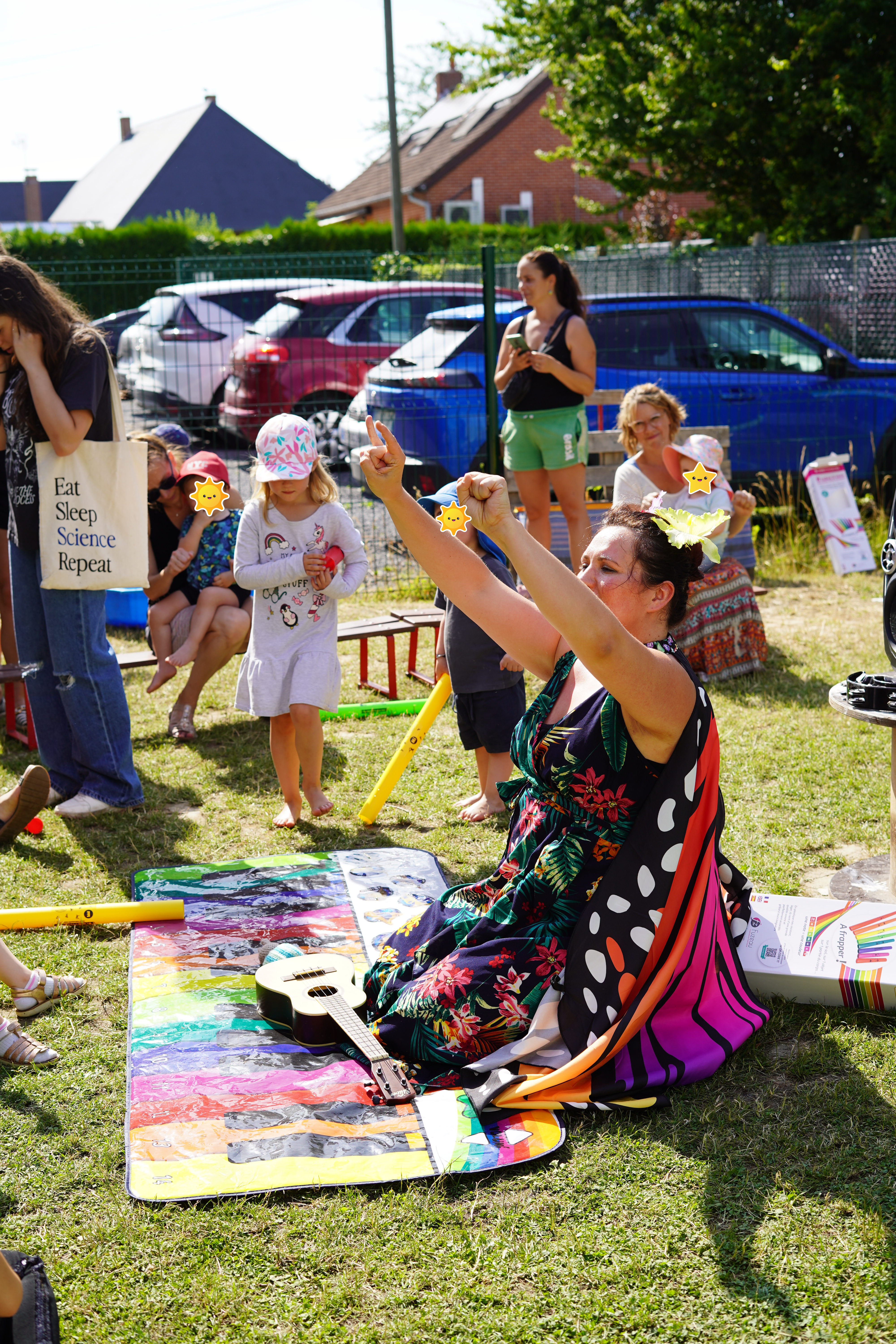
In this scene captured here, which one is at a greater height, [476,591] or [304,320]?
[304,320]

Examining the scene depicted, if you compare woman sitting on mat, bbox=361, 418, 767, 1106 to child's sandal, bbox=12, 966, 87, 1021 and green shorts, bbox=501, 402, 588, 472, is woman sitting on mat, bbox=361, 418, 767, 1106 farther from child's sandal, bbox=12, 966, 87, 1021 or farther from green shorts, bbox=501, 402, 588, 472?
green shorts, bbox=501, 402, 588, 472

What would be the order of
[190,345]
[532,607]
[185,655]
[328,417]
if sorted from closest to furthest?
[532,607] < [185,655] < [328,417] < [190,345]

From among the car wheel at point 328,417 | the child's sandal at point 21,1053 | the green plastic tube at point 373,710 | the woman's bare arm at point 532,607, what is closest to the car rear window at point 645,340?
the car wheel at point 328,417

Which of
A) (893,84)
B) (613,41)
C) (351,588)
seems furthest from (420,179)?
(351,588)

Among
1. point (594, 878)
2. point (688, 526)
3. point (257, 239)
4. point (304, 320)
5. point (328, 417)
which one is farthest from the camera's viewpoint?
A: point (257, 239)

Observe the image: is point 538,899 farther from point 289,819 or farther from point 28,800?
point 289,819

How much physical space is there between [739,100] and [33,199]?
54710 millimetres

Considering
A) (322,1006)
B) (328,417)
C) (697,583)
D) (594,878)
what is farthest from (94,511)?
(328,417)

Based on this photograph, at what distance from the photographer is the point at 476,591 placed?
2969 mm

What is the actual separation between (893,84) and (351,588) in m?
11.7

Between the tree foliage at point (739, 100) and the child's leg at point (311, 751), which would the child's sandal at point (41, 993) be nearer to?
the child's leg at point (311, 751)

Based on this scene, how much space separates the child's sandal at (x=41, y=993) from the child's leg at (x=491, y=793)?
5.77 feet

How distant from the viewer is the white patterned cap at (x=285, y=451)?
4.50m

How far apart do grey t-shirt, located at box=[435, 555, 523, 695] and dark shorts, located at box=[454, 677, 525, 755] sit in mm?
36
